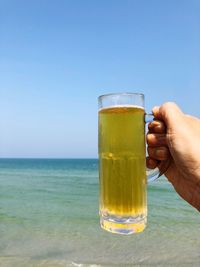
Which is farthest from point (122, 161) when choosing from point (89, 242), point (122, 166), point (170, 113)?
point (89, 242)

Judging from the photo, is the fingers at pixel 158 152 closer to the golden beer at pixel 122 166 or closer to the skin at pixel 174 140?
the skin at pixel 174 140

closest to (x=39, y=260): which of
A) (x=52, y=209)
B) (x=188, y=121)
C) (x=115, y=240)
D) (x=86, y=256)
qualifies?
(x=86, y=256)

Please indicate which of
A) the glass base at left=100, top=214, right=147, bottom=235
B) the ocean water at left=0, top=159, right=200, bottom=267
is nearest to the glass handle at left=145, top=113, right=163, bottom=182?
the glass base at left=100, top=214, right=147, bottom=235

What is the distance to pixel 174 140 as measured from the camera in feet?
6.64

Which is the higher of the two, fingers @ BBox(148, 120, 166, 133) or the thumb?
the thumb

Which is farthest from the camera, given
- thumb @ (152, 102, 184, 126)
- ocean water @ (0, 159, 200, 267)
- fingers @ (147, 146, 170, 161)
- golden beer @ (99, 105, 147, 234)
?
ocean water @ (0, 159, 200, 267)

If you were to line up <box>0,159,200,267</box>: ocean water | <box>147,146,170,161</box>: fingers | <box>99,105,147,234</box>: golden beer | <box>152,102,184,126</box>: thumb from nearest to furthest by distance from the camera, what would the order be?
<box>99,105,147,234</box>: golden beer → <box>152,102,184,126</box>: thumb → <box>147,146,170,161</box>: fingers → <box>0,159,200,267</box>: ocean water

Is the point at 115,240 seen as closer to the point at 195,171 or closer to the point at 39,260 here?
the point at 39,260

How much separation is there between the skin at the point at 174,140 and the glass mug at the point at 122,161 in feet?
0.51

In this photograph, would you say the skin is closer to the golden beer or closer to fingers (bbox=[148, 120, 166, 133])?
fingers (bbox=[148, 120, 166, 133])

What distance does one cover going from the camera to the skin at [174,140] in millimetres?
2004

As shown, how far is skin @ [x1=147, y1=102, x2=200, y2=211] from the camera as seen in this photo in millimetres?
2004

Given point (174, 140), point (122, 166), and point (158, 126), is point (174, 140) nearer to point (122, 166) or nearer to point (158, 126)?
point (158, 126)

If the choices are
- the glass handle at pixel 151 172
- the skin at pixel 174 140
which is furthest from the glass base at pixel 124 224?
the skin at pixel 174 140
